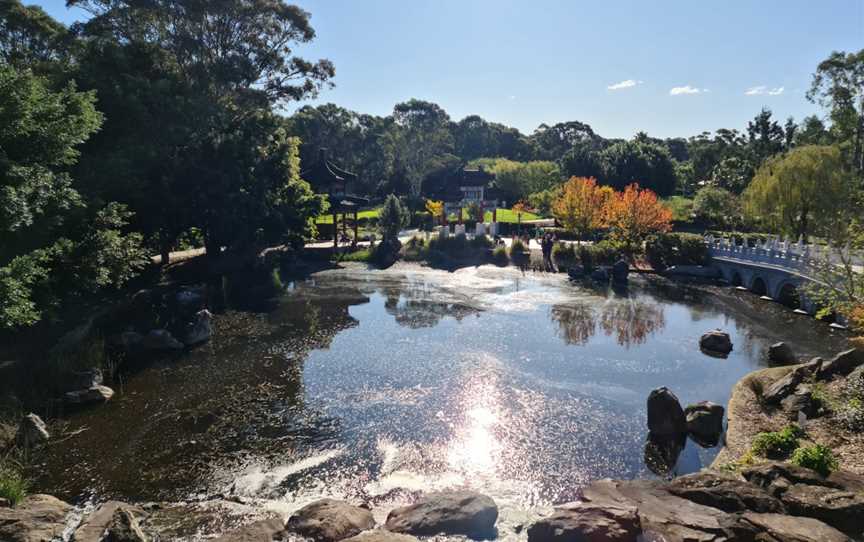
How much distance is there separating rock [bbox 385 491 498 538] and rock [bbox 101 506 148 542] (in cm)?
441

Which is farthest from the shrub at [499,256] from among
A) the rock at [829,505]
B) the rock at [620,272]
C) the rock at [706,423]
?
the rock at [829,505]

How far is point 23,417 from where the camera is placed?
1435 cm

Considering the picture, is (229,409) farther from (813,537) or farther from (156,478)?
(813,537)

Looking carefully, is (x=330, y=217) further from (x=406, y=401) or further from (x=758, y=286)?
(x=406, y=401)

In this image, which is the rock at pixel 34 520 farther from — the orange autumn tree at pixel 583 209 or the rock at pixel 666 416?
the orange autumn tree at pixel 583 209

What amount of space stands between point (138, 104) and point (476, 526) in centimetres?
2217

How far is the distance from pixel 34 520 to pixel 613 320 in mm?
25098

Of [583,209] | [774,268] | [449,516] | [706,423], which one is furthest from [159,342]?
[583,209]

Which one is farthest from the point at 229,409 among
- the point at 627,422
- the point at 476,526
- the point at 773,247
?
the point at 773,247

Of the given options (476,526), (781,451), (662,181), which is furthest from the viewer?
(662,181)

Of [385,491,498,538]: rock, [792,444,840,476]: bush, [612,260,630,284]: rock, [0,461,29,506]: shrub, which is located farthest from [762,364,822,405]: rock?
[612,260,630,284]: rock

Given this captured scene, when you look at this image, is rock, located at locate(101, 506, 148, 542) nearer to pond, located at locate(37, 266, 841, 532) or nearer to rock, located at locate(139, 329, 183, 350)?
pond, located at locate(37, 266, 841, 532)

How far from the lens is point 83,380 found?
17062 mm

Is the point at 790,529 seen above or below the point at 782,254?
below
